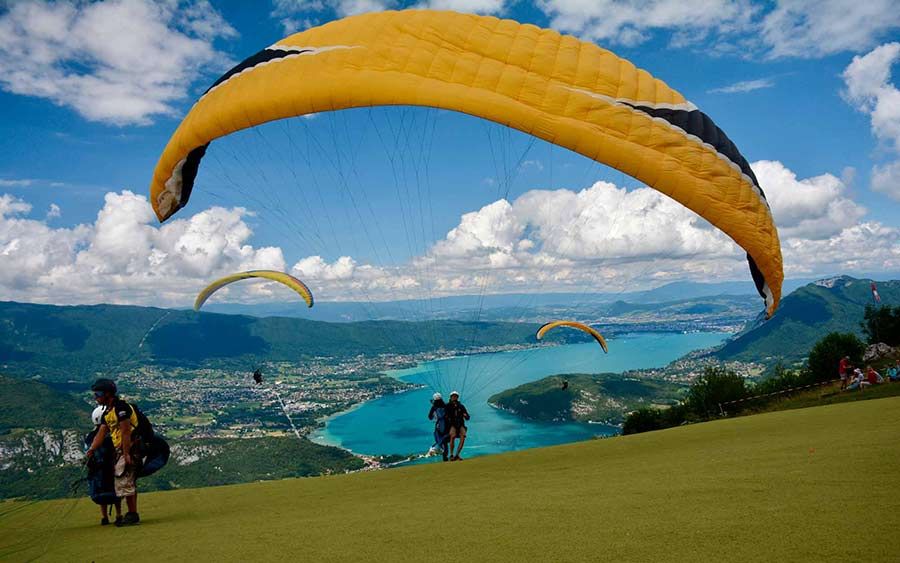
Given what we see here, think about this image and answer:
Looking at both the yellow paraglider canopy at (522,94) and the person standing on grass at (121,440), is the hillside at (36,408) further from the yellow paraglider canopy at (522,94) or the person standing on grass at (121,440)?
the yellow paraglider canopy at (522,94)

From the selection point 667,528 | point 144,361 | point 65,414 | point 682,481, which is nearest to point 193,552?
point 667,528

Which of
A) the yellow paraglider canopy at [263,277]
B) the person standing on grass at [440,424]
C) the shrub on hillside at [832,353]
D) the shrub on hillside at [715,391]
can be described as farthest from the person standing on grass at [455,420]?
the shrub on hillside at [832,353]

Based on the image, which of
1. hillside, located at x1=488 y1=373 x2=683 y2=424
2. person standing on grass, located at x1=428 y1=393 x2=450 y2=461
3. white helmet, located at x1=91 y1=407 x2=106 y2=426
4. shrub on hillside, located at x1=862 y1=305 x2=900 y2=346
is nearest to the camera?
white helmet, located at x1=91 y1=407 x2=106 y2=426

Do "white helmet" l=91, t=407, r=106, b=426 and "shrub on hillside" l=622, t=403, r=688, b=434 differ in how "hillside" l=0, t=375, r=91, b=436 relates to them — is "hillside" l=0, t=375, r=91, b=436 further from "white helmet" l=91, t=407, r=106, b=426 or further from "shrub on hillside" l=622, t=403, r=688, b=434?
"white helmet" l=91, t=407, r=106, b=426

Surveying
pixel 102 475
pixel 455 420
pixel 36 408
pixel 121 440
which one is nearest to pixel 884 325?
pixel 455 420

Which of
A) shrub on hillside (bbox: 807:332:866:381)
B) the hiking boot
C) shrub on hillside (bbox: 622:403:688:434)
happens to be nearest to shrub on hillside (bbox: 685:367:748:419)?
shrub on hillside (bbox: 622:403:688:434)

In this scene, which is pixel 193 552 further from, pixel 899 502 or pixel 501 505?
pixel 899 502
